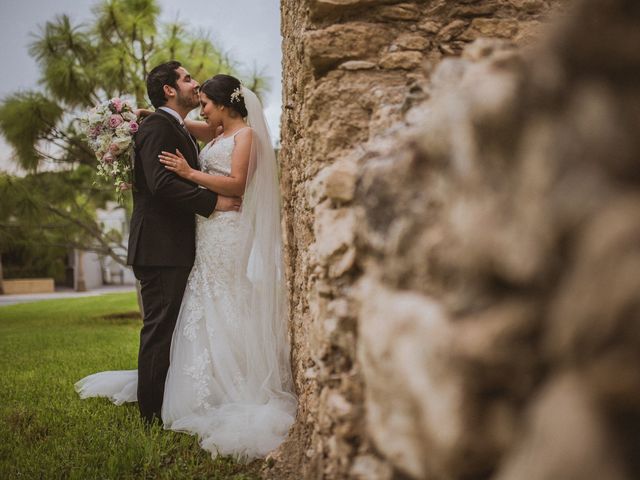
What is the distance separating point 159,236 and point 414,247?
8.40 ft

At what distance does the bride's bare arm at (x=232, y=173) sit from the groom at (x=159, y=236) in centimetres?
5

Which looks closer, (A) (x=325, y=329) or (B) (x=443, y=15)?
(A) (x=325, y=329)

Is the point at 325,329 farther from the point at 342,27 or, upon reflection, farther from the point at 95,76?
the point at 95,76

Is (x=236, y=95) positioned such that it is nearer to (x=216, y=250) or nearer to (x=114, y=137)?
(x=114, y=137)

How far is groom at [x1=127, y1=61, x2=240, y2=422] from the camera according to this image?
10.8 feet

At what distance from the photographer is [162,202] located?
135 inches

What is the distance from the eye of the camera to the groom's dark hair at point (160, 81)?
143 inches

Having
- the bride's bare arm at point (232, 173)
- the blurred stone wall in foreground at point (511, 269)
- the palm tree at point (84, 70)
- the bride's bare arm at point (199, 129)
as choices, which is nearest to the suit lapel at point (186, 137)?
the bride's bare arm at point (232, 173)

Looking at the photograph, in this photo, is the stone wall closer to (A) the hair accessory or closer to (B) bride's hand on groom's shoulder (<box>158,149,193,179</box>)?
(B) bride's hand on groom's shoulder (<box>158,149,193,179</box>)

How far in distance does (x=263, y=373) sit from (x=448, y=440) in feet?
7.79

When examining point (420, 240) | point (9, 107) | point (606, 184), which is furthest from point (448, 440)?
point (9, 107)

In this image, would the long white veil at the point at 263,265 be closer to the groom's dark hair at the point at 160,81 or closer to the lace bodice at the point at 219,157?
the lace bodice at the point at 219,157

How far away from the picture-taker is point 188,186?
3316mm

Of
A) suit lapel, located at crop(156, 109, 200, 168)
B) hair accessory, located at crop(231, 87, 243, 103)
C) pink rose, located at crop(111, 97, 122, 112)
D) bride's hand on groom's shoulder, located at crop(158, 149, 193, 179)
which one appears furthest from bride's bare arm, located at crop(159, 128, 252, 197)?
pink rose, located at crop(111, 97, 122, 112)
